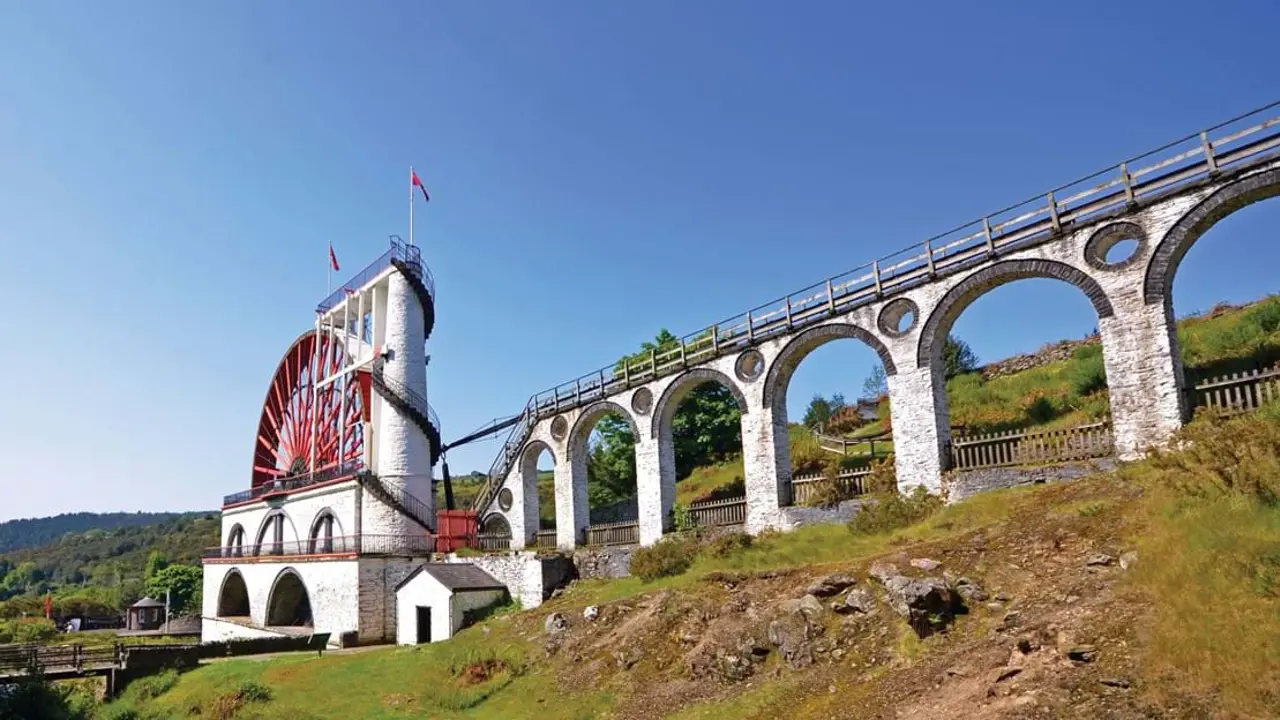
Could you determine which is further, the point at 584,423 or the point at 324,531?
the point at 324,531

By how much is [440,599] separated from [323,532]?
38.6 feet

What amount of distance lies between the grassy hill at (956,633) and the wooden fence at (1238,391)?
132cm

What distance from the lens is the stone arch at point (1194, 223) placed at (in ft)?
50.5

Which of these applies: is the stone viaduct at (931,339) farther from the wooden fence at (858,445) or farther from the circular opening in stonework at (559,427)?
the wooden fence at (858,445)

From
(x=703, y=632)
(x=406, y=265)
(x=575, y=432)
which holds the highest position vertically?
(x=406, y=265)

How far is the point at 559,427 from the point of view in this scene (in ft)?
98.8

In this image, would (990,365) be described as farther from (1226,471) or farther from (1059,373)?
(1226,471)

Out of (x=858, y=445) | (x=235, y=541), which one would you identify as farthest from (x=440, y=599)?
(x=235, y=541)

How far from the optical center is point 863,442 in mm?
31062

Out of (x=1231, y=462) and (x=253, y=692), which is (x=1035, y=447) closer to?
(x=1231, y=462)

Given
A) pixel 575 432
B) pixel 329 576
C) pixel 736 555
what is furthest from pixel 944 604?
pixel 329 576

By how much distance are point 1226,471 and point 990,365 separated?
2558cm

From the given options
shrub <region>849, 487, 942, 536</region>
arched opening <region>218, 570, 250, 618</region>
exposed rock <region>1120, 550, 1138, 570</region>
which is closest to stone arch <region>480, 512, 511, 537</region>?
arched opening <region>218, 570, 250, 618</region>

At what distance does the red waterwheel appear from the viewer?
36.6m
